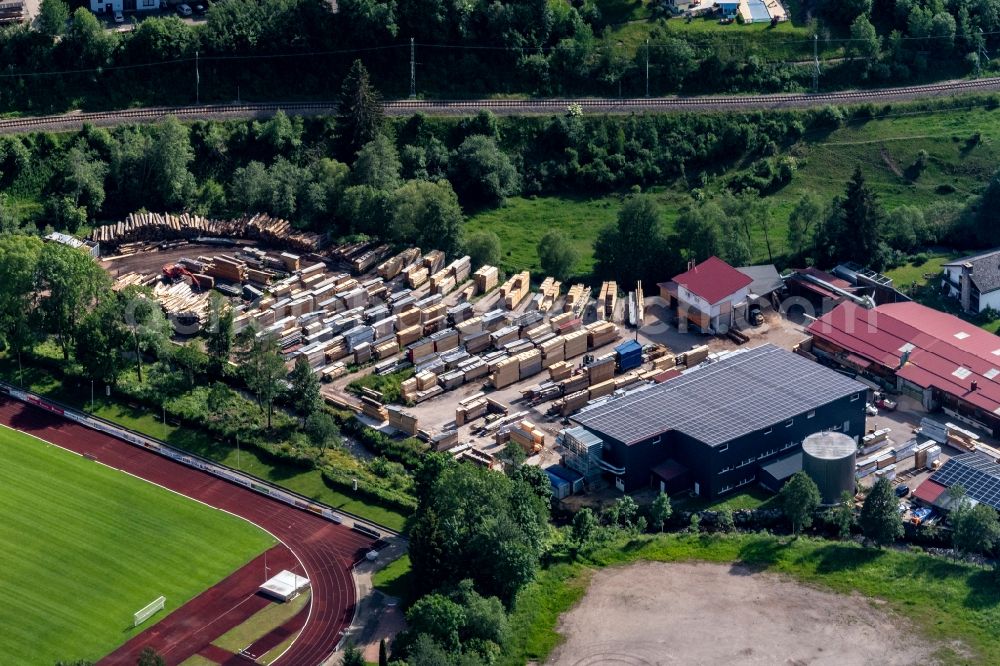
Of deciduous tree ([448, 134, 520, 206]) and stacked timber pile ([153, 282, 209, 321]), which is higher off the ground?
deciduous tree ([448, 134, 520, 206])

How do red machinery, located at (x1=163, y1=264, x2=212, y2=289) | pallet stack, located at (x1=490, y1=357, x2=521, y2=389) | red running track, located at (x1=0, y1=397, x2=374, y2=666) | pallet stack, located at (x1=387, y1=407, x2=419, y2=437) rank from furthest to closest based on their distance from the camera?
red machinery, located at (x1=163, y1=264, x2=212, y2=289) < pallet stack, located at (x1=490, y1=357, x2=521, y2=389) < pallet stack, located at (x1=387, y1=407, x2=419, y2=437) < red running track, located at (x1=0, y1=397, x2=374, y2=666)

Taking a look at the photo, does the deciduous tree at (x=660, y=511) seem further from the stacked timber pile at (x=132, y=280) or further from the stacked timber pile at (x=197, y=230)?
the stacked timber pile at (x=132, y=280)

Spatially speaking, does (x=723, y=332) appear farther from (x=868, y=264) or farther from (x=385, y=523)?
(x=385, y=523)

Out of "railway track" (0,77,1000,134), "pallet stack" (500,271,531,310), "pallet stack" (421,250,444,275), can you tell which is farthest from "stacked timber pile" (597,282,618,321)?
"railway track" (0,77,1000,134)

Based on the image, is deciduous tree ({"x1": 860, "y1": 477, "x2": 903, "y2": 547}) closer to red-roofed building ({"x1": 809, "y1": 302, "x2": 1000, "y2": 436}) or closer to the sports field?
red-roofed building ({"x1": 809, "y1": 302, "x2": 1000, "y2": 436})

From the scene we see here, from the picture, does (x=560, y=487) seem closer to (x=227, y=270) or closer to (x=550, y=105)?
(x=227, y=270)

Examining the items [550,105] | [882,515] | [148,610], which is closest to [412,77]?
[550,105]

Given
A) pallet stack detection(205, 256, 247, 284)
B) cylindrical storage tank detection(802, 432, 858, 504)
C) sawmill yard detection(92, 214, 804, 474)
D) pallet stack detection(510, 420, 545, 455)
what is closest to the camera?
cylindrical storage tank detection(802, 432, 858, 504)
